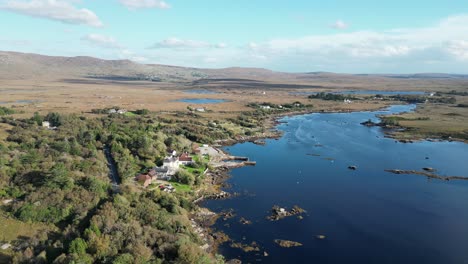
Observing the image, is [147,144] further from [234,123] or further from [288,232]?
[234,123]

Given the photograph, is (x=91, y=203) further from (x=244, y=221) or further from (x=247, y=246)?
(x=244, y=221)

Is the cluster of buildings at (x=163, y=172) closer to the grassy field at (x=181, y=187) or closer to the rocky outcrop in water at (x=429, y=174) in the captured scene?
the grassy field at (x=181, y=187)

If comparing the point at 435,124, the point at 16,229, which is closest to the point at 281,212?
the point at 16,229

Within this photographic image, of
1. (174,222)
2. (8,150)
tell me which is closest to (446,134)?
(174,222)

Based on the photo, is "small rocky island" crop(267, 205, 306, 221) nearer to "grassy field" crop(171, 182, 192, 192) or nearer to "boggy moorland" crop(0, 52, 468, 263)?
"boggy moorland" crop(0, 52, 468, 263)

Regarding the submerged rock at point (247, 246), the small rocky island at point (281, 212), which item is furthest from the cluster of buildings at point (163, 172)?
the submerged rock at point (247, 246)
